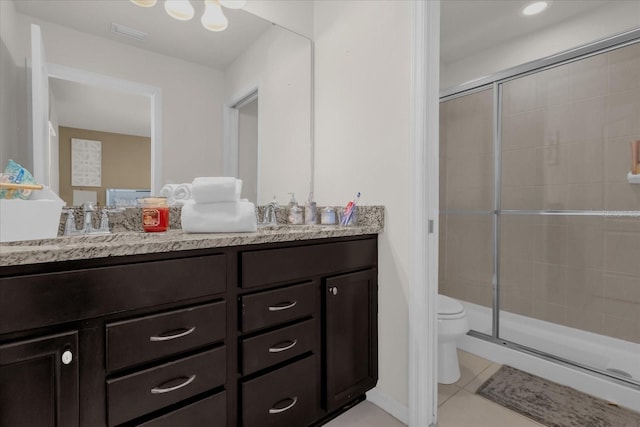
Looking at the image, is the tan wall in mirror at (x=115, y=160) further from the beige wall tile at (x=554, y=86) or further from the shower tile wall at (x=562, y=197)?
the beige wall tile at (x=554, y=86)

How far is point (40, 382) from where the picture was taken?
737 millimetres

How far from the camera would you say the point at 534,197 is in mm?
2502

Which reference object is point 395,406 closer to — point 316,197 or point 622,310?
point 316,197

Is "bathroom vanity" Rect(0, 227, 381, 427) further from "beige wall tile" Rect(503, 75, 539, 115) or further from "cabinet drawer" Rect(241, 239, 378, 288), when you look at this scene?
"beige wall tile" Rect(503, 75, 539, 115)

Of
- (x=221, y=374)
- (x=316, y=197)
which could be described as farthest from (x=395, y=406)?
(x=316, y=197)

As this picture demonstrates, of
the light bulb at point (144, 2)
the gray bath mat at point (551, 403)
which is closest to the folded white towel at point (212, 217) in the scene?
the light bulb at point (144, 2)

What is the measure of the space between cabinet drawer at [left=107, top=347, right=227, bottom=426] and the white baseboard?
2.92 feet

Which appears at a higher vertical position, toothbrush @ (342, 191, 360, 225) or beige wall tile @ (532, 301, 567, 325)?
toothbrush @ (342, 191, 360, 225)

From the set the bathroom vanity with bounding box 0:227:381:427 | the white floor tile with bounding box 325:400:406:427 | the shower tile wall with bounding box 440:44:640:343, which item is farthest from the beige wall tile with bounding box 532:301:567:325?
the bathroom vanity with bounding box 0:227:381:427

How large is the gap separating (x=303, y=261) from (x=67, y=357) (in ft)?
2.44

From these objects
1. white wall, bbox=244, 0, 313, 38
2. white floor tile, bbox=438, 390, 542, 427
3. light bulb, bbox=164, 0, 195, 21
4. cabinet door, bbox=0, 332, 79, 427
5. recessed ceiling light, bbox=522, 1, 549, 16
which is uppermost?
recessed ceiling light, bbox=522, 1, 549, 16

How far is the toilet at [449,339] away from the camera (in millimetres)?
1763

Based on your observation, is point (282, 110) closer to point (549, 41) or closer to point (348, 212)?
point (348, 212)

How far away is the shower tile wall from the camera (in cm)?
209
